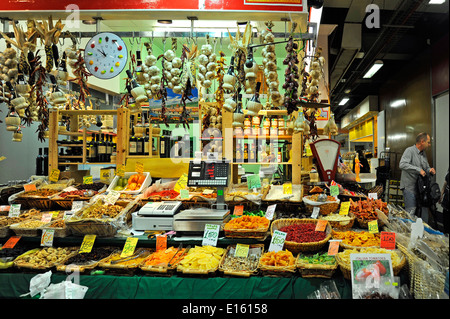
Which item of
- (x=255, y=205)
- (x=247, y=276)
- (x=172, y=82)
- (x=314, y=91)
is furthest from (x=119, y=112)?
(x=247, y=276)

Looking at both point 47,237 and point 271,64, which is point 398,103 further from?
point 47,237

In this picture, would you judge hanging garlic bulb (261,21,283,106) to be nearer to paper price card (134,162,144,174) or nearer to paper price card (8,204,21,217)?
paper price card (134,162,144,174)

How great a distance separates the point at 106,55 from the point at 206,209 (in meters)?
2.08

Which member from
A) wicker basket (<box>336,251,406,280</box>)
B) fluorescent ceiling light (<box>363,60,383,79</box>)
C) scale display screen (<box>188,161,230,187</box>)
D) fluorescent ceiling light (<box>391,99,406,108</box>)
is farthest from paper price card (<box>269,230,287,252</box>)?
fluorescent ceiling light (<box>391,99,406,108</box>)

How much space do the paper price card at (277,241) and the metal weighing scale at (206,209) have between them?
55 cm

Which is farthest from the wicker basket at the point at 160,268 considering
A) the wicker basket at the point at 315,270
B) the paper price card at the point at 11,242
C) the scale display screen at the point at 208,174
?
the paper price card at the point at 11,242

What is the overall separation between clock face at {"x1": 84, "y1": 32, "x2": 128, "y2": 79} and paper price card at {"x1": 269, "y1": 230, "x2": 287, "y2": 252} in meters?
2.45

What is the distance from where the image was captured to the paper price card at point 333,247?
2703mm

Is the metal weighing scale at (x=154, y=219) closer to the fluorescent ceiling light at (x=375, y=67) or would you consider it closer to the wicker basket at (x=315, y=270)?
the wicker basket at (x=315, y=270)

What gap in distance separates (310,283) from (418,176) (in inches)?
176

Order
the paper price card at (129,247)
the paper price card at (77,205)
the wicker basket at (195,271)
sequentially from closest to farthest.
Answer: the wicker basket at (195,271) < the paper price card at (129,247) < the paper price card at (77,205)

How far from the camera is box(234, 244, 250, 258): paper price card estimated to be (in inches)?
114

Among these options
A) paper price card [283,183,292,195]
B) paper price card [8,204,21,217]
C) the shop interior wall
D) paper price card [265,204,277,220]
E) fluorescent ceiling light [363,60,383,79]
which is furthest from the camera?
fluorescent ceiling light [363,60,383,79]
